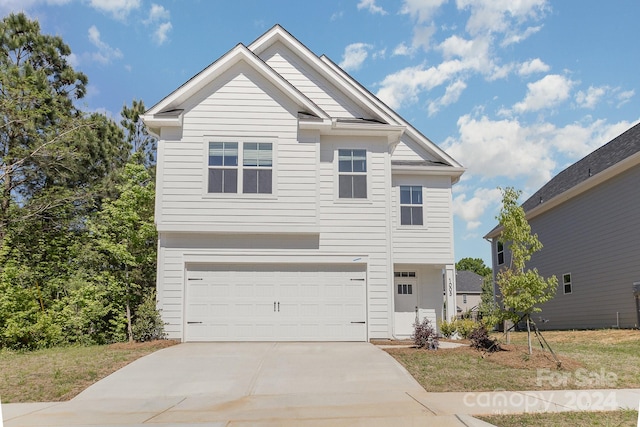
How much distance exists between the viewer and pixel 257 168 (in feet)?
54.1

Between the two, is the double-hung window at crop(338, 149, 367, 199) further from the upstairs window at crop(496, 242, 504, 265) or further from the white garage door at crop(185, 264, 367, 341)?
the upstairs window at crop(496, 242, 504, 265)

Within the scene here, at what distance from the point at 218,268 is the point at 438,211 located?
815cm

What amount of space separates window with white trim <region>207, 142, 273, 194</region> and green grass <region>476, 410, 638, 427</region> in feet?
33.0

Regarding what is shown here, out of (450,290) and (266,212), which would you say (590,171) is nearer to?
(450,290)

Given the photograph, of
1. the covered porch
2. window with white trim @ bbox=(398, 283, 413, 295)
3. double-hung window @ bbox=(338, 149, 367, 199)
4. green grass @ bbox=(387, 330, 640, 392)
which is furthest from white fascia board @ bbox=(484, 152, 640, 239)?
Answer: double-hung window @ bbox=(338, 149, 367, 199)

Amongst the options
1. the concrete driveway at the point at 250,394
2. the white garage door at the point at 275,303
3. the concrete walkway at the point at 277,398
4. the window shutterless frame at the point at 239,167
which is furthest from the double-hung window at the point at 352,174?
the concrete walkway at the point at 277,398

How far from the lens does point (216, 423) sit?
7840 mm

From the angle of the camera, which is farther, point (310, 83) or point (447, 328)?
point (447, 328)

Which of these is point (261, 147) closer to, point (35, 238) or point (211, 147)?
point (211, 147)

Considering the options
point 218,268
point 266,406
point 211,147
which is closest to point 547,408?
point 266,406

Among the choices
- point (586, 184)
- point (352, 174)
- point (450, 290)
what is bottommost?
point (450, 290)

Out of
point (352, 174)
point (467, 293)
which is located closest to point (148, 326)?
point (352, 174)

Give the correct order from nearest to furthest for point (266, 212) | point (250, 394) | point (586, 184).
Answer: point (250, 394) → point (266, 212) → point (586, 184)

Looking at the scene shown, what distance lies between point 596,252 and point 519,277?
13325 millimetres
